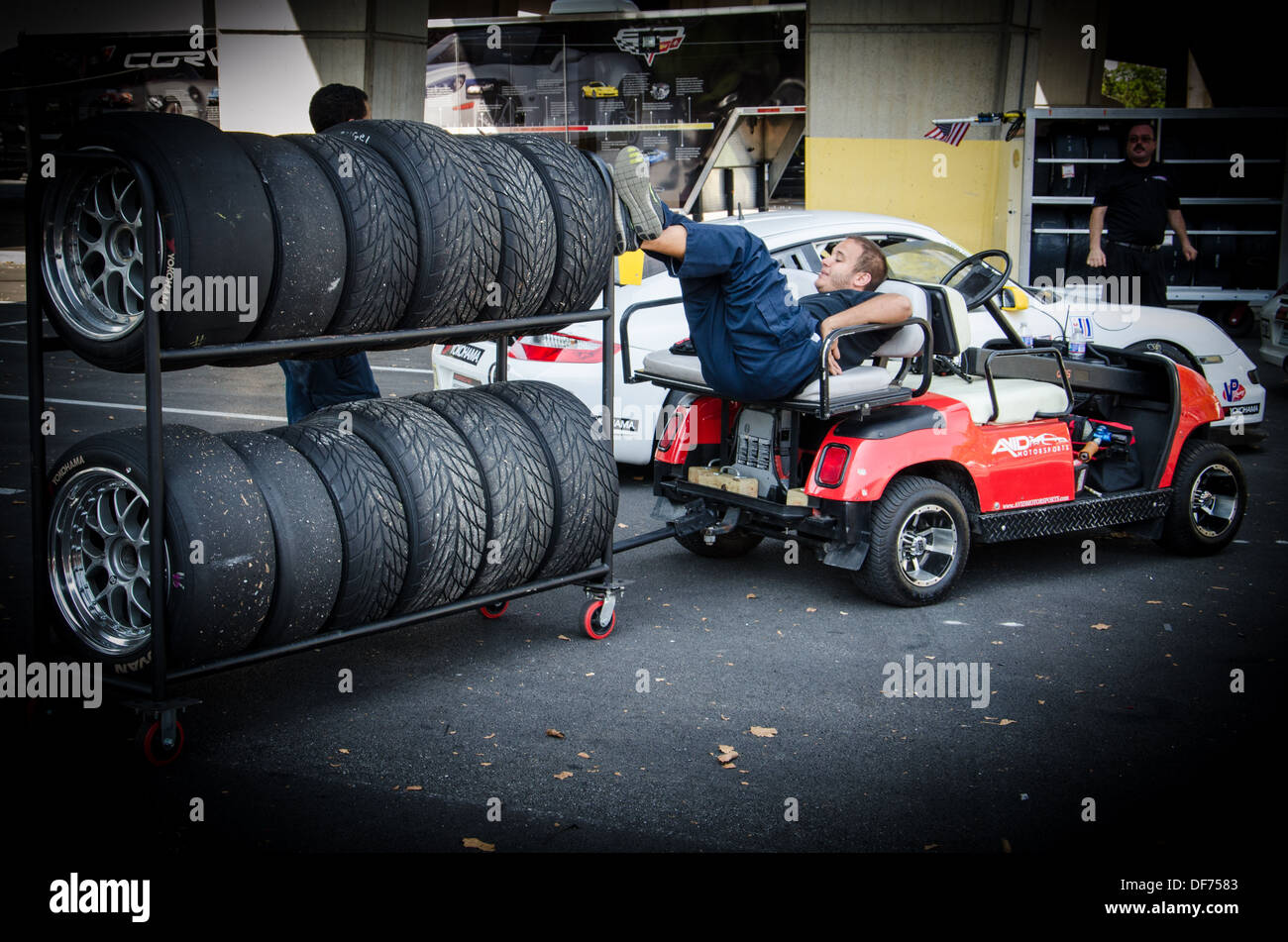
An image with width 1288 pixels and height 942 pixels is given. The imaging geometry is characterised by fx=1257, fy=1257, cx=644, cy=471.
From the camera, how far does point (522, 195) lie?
5.11m

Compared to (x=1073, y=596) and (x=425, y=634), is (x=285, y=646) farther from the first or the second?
(x=1073, y=596)

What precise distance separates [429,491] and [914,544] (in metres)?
2.50

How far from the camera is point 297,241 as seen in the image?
172 inches

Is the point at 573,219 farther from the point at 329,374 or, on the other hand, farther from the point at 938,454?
the point at 938,454

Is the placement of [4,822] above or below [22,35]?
below

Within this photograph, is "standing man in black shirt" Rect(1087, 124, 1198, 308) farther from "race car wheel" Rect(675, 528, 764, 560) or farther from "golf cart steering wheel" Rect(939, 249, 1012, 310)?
"race car wheel" Rect(675, 528, 764, 560)

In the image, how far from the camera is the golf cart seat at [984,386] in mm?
6324

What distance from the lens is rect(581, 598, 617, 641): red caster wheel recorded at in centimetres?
570

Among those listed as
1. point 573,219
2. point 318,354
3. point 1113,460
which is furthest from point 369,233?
point 1113,460

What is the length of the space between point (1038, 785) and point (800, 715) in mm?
950

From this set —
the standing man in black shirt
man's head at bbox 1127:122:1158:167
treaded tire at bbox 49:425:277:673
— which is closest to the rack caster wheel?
treaded tire at bbox 49:425:277:673

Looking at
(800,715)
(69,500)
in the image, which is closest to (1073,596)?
(800,715)

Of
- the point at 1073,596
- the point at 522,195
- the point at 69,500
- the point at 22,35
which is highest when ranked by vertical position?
the point at 22,35
